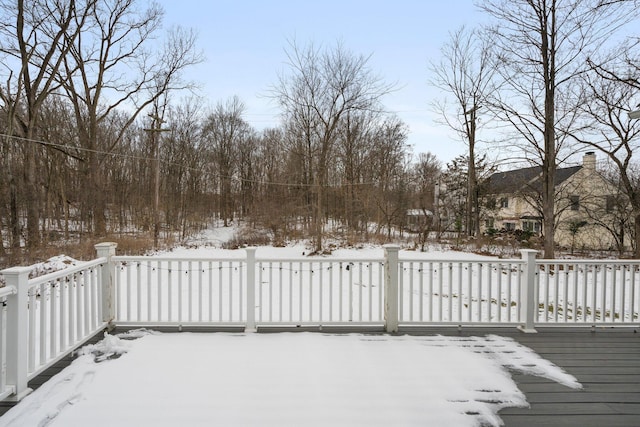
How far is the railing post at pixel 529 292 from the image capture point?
347 centimetres

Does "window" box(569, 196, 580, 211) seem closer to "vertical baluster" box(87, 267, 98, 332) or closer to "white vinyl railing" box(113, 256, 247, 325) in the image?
"white vinyl railing" box(113, 256, 247, 325)

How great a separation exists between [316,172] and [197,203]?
8.71m

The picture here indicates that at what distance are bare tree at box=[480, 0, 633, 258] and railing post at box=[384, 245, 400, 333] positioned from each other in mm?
6659

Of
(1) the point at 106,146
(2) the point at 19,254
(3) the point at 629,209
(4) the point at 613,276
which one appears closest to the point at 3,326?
(4) the point at 613,276

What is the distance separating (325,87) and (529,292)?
978cm

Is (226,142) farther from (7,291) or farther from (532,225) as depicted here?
(7,291)

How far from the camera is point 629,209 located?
12469 millimetres

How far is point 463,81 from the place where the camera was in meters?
13.1

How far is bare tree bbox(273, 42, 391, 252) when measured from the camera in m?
11.5

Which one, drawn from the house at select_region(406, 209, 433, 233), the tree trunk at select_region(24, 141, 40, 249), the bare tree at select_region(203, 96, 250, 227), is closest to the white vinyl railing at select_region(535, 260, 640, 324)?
the house at select_region(406, 209, 433, 233)

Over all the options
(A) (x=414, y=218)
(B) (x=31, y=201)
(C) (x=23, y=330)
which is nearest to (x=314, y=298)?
(C) (x=23, y=330)

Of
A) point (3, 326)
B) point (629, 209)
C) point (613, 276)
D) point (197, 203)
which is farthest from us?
point (197, 203)

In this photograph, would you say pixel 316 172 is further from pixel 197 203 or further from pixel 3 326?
pixel 3 326

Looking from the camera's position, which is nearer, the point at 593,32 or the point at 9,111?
the point at 593,32
